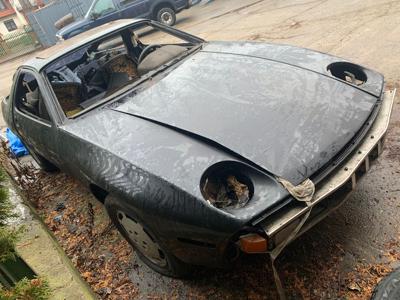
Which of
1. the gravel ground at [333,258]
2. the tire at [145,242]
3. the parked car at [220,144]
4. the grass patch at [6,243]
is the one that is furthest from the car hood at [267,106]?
the grass patch at [6,243]

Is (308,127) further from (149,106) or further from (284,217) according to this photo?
(149,106)

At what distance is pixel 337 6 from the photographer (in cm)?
761

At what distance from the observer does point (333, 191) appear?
185cm

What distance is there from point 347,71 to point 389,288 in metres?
1.64

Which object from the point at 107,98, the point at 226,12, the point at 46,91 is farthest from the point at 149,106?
the point at 226,12

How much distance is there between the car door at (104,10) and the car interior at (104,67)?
23.4 ft

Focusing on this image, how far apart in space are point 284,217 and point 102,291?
160cm

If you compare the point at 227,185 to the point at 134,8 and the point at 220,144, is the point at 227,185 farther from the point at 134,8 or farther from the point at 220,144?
the point at 134,8

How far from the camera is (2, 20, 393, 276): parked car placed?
5.95ft

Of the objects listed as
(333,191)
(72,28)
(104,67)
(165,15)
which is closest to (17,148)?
(104,67)

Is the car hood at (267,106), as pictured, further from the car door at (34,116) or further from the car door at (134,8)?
the car door at (134,8)

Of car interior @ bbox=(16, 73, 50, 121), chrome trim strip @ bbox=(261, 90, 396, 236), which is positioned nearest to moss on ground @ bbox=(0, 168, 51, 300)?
chrome trim strip @ bbox=(261, 90, 396, 236)

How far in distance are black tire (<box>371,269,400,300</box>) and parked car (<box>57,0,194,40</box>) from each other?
10510mm

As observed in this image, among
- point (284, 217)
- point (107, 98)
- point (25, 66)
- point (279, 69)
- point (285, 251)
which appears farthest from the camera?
point (25, 66)
